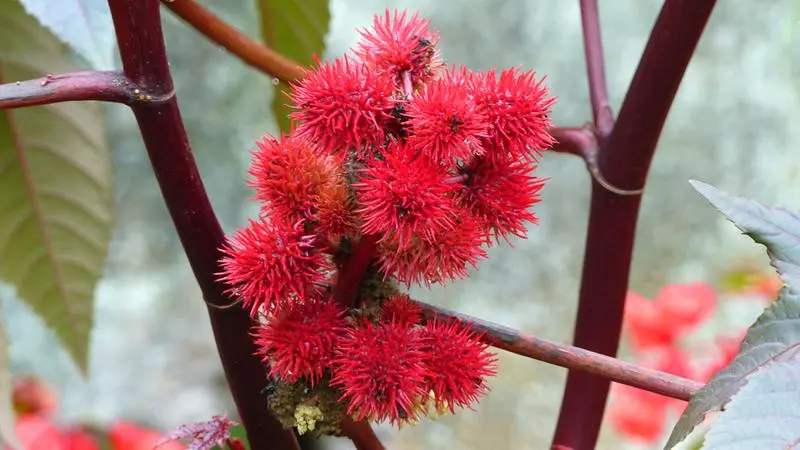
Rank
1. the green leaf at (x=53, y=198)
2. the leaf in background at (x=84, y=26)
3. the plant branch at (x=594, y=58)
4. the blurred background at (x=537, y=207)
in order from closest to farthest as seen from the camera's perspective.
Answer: the leaf in background at (x=84, y=26) → the plant branch at (x=594, y=58) → the green leaf at (x=53, y=198) → the blurred background at (x=537, y=207)

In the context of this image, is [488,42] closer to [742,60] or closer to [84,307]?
[742,60]

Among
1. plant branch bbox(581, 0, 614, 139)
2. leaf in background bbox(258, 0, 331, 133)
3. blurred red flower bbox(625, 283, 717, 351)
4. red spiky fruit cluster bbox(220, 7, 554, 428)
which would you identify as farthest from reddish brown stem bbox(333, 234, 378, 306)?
blurred red flower bbox(625, 283, 717, 351)

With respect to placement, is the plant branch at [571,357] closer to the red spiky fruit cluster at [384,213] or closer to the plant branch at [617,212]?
the red spiky fruit cluster at [384,213]

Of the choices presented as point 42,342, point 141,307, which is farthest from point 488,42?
point 42,342

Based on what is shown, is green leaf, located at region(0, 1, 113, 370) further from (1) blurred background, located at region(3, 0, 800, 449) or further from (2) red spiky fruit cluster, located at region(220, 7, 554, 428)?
(1) blurred background, located at region(3, 0, 800, 449)

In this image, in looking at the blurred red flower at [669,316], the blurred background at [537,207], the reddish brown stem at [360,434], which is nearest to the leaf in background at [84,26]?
the reddish brown stem at [360,434]
